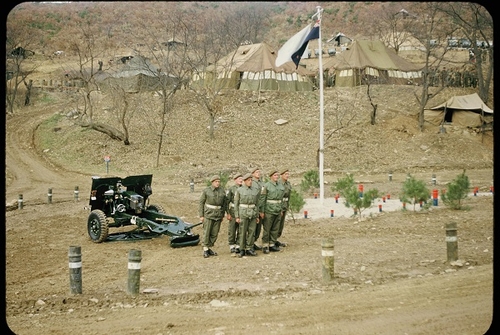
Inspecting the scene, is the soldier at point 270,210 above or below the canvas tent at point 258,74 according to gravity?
below

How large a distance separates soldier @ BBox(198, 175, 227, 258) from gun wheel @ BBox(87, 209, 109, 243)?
2609mm

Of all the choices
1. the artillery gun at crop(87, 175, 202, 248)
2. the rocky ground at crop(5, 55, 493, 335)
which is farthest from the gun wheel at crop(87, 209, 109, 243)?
the rocky ground at crop(5, 55, 493, 335)

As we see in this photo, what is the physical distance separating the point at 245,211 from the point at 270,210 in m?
0.60

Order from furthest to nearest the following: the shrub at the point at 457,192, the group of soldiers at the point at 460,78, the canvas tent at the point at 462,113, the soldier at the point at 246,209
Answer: the group of soldiers at the point at 460,78
the canvas tent at the point at 462,113
the shrub at the point at 457,192
the soldier at the point at 246,209

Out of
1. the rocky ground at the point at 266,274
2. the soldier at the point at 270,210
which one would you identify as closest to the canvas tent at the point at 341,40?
the rocky ground at the point at 266,274

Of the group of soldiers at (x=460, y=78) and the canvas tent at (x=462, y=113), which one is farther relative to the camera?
the group of soldiers at (x=460, y=78)

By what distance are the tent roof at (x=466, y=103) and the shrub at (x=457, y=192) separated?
18269mm

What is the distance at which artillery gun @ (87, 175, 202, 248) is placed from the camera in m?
11.0

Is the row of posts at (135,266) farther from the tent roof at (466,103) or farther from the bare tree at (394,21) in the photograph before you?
the bare tree at (394,21)

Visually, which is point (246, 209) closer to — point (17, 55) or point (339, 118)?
point (339, 118)

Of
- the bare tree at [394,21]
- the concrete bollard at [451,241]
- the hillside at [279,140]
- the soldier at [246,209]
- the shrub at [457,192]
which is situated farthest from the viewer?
the bare tree at [394,21]

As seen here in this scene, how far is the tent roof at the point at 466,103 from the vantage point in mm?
28734

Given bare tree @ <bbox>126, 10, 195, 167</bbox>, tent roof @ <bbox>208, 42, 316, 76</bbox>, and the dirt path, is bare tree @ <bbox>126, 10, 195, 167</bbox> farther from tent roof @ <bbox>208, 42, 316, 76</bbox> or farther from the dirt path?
the dirt path

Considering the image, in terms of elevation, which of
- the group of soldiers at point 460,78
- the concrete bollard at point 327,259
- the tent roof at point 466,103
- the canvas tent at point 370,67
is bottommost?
the concrete bollard at point 327,259
